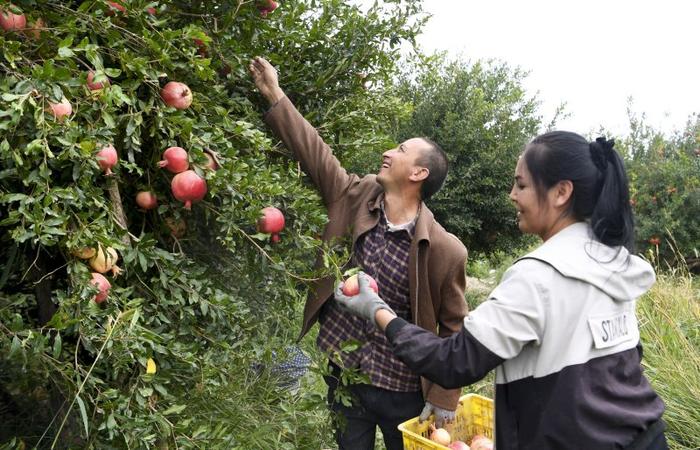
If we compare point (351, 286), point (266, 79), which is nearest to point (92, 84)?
point (266, 79)

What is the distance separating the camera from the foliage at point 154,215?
1.51 m

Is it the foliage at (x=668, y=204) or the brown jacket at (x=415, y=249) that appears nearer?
the brown jacket at (x=415, y=249)

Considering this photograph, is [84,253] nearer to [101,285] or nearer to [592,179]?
[101,285]

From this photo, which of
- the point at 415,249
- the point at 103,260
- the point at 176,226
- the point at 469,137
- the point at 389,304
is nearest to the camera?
the point at 103,260

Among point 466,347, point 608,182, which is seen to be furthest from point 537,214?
point 466,347

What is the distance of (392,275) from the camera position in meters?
2.60

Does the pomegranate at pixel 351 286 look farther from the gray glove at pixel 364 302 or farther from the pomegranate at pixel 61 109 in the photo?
the pomegranate at pixel 61 109

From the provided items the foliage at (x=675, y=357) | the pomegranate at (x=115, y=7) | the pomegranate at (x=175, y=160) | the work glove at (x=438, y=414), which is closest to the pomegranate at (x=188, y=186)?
the pomegranate at (x=175, y=160)

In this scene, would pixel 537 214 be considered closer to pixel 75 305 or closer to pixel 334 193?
pixel 334 193

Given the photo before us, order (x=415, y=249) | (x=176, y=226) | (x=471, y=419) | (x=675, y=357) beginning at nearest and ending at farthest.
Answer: (x=176, y=226) < (x=415, y=249) < (x=471, y=419) < (x=675, y=357)

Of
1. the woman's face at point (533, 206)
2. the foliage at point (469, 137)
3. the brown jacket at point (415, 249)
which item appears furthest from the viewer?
the foliage at point (469, 137)

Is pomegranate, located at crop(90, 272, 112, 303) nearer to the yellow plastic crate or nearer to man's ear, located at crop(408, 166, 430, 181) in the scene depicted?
man's ear, located at crop(408, 166, 430, 181)

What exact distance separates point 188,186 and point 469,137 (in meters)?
5.02

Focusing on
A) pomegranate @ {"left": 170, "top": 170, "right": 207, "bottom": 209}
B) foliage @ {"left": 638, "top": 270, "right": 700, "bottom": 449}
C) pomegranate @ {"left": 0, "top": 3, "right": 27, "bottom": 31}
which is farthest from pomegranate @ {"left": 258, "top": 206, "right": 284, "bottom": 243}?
foliage @ {"left": 638, "top": 270, "right": 700, "bottom": 449}
